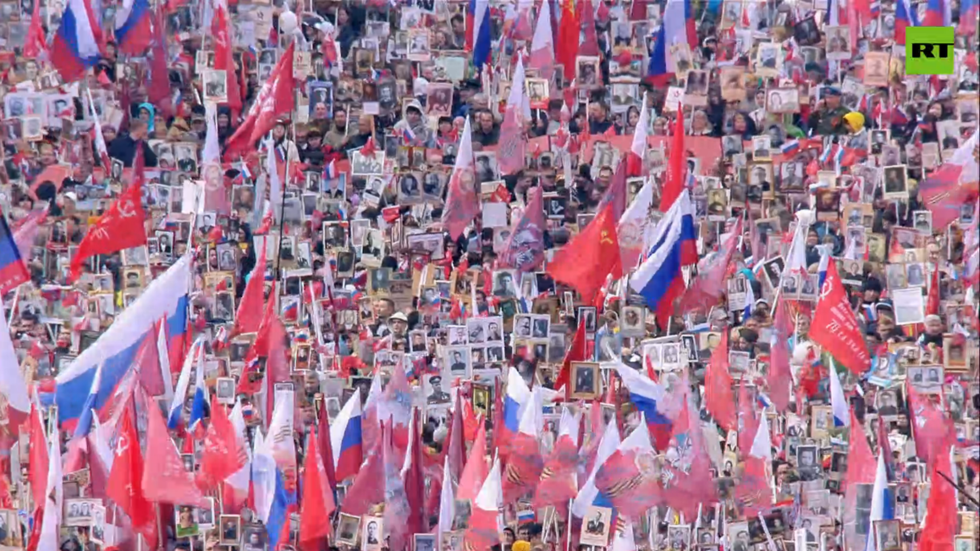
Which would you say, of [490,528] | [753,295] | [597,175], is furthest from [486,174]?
[490,528]

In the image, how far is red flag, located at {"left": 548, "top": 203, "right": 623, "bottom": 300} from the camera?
1898 centimetres

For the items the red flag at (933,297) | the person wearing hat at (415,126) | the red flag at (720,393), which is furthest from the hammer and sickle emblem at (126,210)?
the red flag at (933,297)

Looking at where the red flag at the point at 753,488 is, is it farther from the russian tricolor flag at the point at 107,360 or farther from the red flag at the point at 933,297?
the russian tricolor flag at the point at 107,360

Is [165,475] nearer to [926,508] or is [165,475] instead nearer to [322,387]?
[322,387]

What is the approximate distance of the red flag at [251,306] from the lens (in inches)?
752

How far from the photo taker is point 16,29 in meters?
20.7

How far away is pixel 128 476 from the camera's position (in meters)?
17.1

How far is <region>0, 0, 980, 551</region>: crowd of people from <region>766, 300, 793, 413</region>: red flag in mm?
33

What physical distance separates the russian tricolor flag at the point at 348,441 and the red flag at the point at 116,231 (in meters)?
2.25

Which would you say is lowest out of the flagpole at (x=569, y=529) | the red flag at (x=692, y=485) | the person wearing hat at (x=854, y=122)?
the flagpole at (x=569, y=529)

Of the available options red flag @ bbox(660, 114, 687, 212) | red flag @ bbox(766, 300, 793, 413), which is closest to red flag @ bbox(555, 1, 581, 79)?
red flag @ bbox(660, 114, 687, 212)

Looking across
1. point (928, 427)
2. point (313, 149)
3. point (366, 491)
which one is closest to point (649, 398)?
point (928, 427)

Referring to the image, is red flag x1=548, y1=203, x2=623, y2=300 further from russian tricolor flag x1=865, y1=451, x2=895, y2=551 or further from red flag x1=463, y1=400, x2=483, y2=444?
russian tricolor flag x1=865, y1=451, x2=895, y2=551

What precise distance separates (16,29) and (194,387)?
3701mm
